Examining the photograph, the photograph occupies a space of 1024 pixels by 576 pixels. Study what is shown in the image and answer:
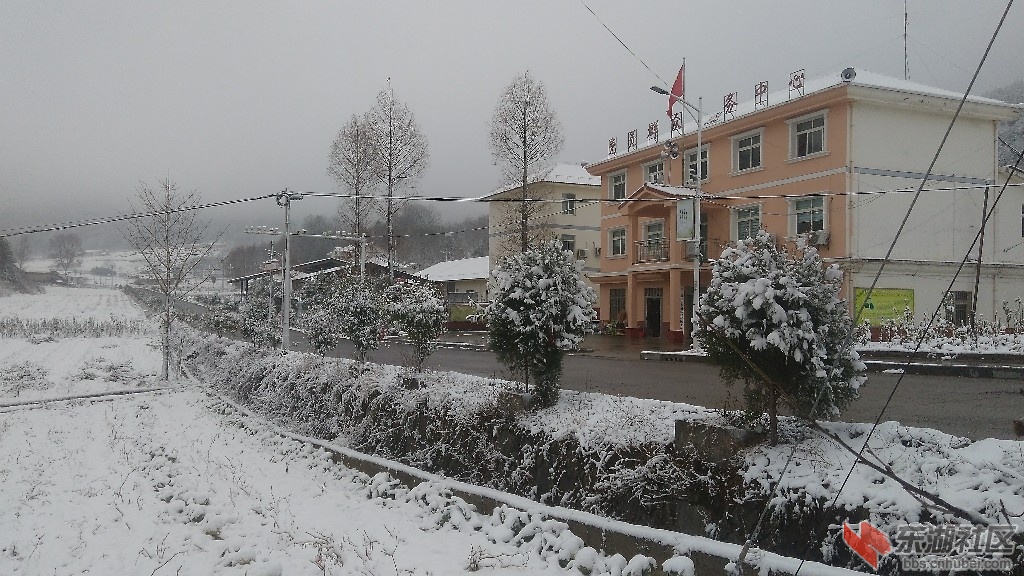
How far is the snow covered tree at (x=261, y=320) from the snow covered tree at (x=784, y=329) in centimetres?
1764

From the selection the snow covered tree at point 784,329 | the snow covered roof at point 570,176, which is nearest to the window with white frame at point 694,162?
the snow covered roof at point 570,176

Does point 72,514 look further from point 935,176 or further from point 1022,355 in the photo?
point 935,176

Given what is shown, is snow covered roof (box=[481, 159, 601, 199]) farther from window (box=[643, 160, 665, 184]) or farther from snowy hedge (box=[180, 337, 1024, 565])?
snowy hedge (box=[180, 337, 1024, 565])

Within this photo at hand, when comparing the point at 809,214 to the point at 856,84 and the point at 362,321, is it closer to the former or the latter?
the point at 856,84

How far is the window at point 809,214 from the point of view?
22.8 meters

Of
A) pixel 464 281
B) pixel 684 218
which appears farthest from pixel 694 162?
pixel 464 281

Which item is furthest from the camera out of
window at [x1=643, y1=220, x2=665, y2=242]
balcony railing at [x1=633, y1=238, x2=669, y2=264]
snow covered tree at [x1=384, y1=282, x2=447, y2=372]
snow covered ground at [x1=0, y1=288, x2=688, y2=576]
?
window at [x1=643, y1=220, x2=665, y2=242]

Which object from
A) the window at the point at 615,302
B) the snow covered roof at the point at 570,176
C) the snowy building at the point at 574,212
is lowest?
the window at the point at 615,302

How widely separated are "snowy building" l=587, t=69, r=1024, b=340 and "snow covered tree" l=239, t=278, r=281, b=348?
1208 cm

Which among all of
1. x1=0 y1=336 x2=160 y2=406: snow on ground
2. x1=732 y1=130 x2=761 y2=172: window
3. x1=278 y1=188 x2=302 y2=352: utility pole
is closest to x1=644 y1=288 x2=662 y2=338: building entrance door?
x1=732 y1=130 x2=761 y2=172: window

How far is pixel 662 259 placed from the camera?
93.1 feet

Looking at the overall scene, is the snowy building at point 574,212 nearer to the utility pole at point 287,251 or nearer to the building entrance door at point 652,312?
the building entrance door at point 652,312

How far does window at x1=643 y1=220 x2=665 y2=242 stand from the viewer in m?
29.4

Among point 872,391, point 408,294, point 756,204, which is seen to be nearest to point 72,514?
point 408,294
